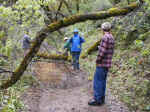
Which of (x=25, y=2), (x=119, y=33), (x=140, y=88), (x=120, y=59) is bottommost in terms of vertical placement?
(x=140, y=88)

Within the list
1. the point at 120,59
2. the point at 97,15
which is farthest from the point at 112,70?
the point at 97,15

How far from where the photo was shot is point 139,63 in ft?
23.0

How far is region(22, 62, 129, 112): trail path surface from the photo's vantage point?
5.62 meters

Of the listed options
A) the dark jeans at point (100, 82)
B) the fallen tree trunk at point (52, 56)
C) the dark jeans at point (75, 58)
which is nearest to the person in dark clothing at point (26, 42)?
the fallen tree trunk at point (52, 56)

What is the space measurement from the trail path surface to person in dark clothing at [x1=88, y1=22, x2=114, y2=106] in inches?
11.5

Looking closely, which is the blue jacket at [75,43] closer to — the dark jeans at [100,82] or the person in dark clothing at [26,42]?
the person in dark clothing at [26,42]

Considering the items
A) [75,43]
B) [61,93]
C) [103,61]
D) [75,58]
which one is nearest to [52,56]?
[75,58]

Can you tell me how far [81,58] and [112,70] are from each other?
422cm

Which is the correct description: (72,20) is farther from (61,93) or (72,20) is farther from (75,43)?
(75,43)

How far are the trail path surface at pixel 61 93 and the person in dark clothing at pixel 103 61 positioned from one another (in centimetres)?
29

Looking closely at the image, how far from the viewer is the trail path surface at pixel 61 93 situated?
5621mm

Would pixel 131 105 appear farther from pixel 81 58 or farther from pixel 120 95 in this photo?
pixel 81 58

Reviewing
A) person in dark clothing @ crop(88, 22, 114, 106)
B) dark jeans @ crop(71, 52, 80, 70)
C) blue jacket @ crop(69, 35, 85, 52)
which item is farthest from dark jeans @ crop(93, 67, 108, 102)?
dark jeans @ crop(71, 52, 80, 70)

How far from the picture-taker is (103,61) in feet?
17.8
